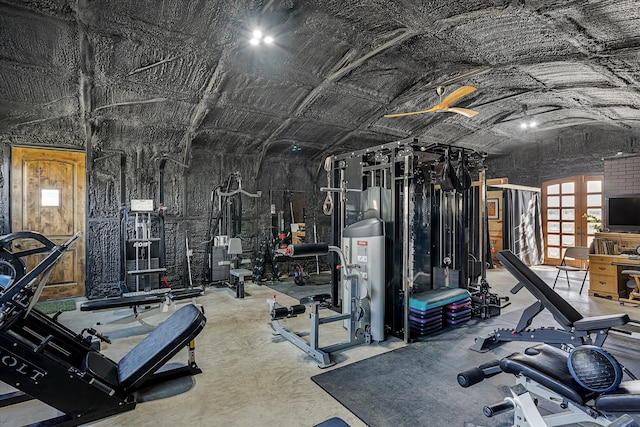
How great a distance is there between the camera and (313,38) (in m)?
4.23

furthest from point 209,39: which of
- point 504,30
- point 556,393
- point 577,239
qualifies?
point 577,239

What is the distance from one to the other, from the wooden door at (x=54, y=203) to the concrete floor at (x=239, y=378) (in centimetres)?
104

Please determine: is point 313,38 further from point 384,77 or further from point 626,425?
point 626,425

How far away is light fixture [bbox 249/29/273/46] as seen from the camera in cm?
374

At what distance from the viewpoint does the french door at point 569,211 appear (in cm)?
846

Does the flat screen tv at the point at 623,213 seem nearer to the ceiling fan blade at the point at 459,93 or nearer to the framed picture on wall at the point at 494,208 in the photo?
the framed picture on wall at the point at 494,208

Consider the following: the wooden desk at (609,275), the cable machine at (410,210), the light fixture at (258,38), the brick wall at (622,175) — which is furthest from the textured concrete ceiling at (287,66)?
the wooden desk at (609,275)

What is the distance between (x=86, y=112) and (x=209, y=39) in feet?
8.43

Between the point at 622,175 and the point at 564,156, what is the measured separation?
1.97 metres

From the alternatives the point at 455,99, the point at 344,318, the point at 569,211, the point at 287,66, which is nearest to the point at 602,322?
the point at 344,318

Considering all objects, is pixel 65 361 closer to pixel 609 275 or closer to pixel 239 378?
pixel 239 378

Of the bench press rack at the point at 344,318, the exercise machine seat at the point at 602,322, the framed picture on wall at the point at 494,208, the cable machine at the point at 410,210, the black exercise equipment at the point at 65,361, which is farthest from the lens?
the framed picture on wall at the point at 494,208

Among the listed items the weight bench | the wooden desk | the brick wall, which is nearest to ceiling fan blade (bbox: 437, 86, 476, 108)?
the weight bench

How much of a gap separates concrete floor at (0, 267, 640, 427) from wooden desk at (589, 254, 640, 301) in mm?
549
